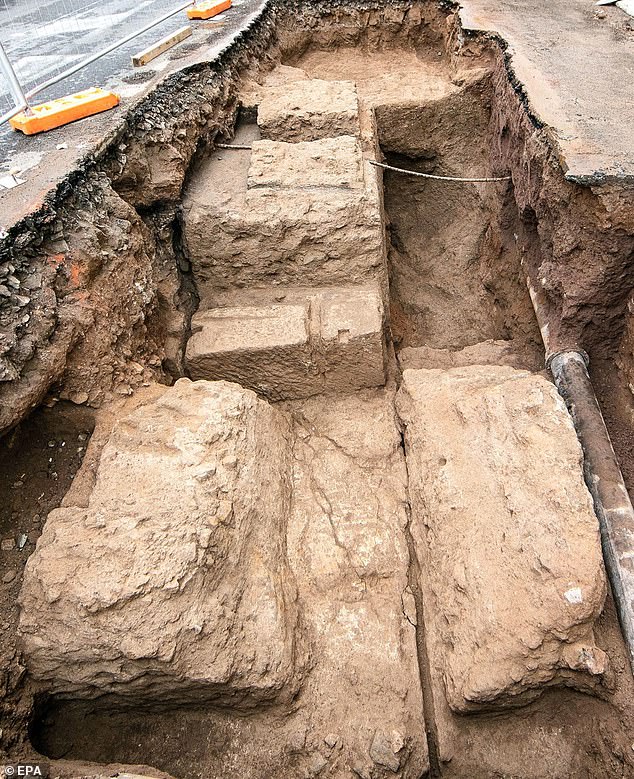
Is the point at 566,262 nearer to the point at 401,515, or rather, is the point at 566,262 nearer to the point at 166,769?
the point at 401,515

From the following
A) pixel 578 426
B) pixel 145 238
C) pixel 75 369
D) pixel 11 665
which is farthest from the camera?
pixel 145 238

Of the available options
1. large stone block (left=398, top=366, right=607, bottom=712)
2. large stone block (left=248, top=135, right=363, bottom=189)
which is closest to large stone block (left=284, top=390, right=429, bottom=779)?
large stone block (left=398, top=366, right=607, bottom=712)

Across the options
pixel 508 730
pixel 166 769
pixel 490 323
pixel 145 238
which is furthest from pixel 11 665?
pixel 490 323

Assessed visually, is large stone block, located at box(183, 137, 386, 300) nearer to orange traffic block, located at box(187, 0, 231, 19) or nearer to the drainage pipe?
the drainage pipe

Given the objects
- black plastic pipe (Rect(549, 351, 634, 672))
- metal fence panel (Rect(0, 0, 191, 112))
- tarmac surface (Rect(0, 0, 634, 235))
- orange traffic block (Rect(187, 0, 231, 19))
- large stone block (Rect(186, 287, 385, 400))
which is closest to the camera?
black plastic pipe (Rect(549, 351, 634, 672))

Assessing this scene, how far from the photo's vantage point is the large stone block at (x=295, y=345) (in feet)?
8.51

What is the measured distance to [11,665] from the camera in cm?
156

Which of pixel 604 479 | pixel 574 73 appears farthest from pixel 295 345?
pixel 574 73

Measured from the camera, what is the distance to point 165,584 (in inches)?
63.1

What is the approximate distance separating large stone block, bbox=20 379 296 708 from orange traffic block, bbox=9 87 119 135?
1.86m

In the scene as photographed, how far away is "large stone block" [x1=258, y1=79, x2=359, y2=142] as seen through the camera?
324 cm

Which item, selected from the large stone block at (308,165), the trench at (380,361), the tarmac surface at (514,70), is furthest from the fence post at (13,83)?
the large stone block at (308,165)

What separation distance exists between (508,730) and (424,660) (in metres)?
Answer: 0.35

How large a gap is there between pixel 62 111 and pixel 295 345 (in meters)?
1.81
